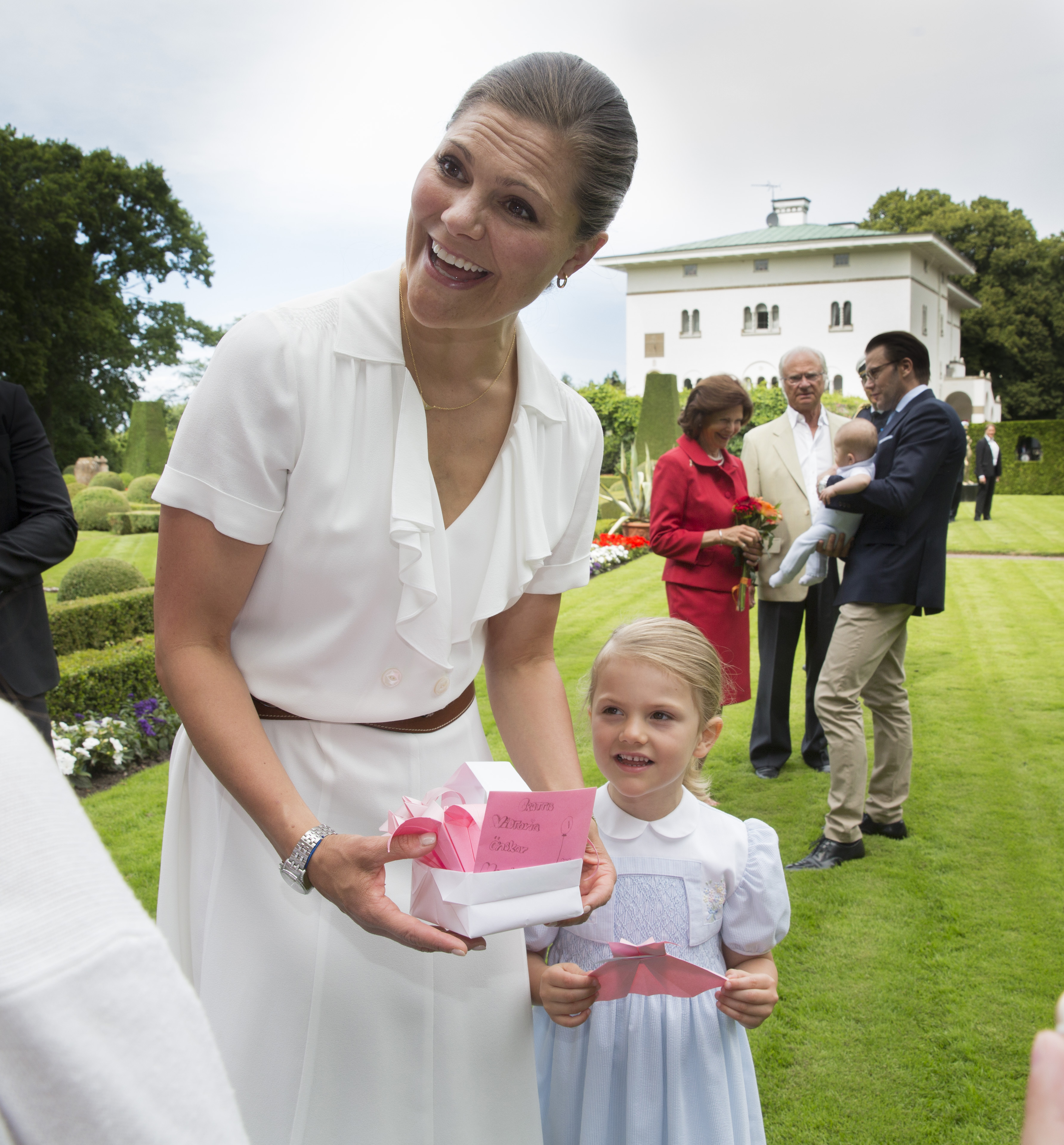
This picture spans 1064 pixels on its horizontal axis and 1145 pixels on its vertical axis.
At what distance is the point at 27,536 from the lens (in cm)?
382

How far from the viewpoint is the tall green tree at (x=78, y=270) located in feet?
88.5

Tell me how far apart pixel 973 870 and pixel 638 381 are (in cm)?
4900

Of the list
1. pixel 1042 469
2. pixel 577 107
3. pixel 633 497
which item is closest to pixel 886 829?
pixel 577 107

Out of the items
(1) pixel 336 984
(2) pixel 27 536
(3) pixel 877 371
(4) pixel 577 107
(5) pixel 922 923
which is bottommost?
(5) pixel 922 923

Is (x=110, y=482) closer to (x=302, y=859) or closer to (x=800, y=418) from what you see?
(x=800, y=418)

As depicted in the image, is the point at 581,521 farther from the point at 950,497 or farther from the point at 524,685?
the point at 950,497

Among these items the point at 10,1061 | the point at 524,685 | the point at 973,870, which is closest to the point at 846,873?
the point at 973,870

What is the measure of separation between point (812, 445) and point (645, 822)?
4.44m

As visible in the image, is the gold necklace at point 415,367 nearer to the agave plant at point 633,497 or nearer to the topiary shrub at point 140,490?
the agave plant at point 633,497

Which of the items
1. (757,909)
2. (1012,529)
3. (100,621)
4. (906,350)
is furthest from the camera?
(1012,529)

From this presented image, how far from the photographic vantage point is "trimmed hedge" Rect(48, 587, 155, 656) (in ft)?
25.7

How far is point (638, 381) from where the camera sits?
171 ft

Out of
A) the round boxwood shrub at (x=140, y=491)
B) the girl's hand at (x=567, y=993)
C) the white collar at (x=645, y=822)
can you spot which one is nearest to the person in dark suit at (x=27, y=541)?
the white collar at (x=645, y=822)

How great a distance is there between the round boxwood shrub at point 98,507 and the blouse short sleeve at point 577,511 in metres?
20.9
